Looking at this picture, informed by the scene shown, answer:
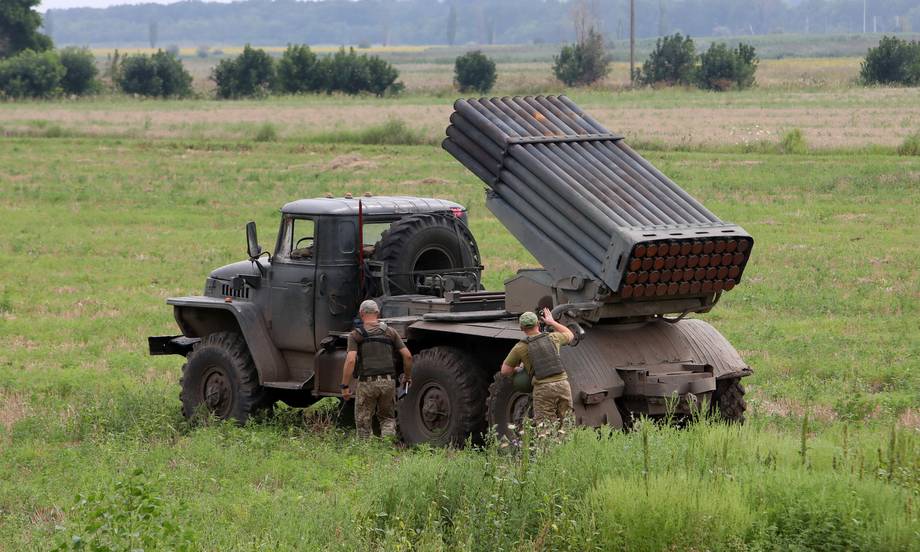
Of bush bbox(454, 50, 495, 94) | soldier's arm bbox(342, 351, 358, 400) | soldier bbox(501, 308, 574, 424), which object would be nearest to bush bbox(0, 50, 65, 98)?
bush bbox(454, 50, 495, 94)

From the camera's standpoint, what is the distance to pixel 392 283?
45.1 ft

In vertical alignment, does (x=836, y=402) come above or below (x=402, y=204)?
below

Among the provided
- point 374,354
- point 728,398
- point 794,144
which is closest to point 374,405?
point 374,354

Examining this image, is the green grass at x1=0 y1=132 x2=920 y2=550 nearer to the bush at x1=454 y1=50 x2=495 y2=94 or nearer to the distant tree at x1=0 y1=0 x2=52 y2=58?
the bush at x1=454 y1=50 x2=495 y2=94

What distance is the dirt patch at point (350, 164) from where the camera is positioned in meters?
42.1

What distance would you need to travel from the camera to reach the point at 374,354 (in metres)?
12.7

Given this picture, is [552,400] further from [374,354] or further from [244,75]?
[244,75]

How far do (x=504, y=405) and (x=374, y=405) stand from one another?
1493 millimetres

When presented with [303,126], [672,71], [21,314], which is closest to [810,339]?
[21,314]

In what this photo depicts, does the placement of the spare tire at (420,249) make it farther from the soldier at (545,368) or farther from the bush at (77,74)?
the bush at (77,74)

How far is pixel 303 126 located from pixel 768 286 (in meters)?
39.1

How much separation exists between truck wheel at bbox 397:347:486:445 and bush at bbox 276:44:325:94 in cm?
8432

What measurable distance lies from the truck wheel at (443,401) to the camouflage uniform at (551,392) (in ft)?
3.74

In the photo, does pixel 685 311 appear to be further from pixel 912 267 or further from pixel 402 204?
pixel 912 267
